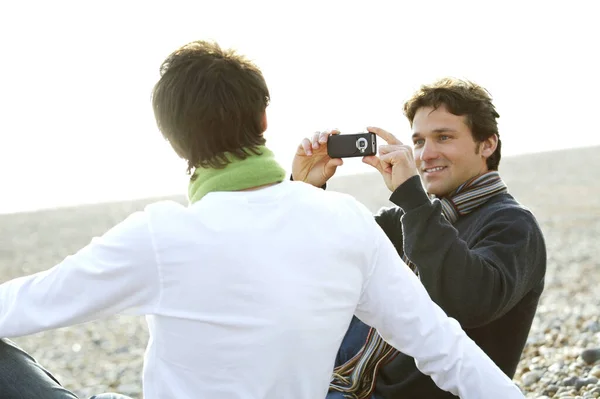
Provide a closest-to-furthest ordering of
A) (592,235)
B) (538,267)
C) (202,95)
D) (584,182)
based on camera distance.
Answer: (202,95)
(538,267)
(592,235)
(584,182)

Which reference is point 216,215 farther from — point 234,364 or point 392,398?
point 392,398

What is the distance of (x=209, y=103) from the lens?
2.28 metres

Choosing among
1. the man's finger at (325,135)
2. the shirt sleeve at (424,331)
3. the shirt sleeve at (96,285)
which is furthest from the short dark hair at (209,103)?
the man's finger at (325,135)

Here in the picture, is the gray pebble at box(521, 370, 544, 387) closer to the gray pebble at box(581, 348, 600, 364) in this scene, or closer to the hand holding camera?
the gray pebble at box(581, 348, 600, 364)

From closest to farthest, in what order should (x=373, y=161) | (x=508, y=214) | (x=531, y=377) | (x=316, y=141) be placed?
(x=373, y=161) < (x=508, y=214) < (x=316, y=141) < (x=531, y=377)

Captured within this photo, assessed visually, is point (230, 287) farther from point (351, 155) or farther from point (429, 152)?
point (429, 152)

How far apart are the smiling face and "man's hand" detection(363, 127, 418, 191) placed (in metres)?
0.67

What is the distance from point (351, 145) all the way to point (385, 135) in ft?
0.56

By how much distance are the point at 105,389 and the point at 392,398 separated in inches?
220

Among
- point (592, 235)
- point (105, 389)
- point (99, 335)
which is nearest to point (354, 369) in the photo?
point (105, 389)

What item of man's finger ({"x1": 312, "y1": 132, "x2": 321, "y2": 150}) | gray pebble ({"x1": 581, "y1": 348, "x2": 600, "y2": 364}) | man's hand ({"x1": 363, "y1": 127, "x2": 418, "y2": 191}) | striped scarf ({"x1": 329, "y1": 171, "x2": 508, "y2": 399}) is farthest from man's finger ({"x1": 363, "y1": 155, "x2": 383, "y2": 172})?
gray pebble ({"x1": 581, "y1": 348, "x2": 600, "y2": 364})

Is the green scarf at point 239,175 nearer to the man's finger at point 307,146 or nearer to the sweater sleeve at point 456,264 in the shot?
the sweater sleeve at point 456,264

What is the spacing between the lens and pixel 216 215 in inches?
85.8

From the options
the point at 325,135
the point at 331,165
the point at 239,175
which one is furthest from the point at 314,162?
the point at 239,175
